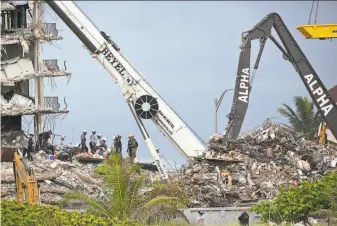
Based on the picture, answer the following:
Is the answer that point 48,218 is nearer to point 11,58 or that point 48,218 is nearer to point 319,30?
point 319,30

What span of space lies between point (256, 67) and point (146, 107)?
6257 mm

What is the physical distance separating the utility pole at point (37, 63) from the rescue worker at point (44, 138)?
384cm

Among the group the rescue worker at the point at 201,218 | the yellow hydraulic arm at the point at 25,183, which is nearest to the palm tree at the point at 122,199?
the rescue worker at the point at 201,218

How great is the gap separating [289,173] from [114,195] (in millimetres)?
11909

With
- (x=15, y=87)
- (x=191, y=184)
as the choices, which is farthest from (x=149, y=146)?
(x=15, y=87)

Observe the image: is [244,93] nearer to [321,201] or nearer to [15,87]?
[321,201]

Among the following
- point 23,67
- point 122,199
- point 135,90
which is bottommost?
point 122,199

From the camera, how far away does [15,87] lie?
58.9 metres

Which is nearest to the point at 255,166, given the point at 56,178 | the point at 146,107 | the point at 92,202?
the point at 146,107

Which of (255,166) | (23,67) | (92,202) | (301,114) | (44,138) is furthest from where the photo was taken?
(301,114)

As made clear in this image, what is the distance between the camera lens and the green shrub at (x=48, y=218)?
30125 mm

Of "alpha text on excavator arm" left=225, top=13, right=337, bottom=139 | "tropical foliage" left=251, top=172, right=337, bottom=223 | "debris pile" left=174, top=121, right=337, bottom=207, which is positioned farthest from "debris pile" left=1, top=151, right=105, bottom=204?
"tropical foliage" left=251, top=172, right=337, bottom=223

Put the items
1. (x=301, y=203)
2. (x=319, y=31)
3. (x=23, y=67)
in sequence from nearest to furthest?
(x=301, y=203)
(x=319, y=31)
(x=23, y=67)

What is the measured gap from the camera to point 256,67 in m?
44.8
